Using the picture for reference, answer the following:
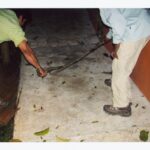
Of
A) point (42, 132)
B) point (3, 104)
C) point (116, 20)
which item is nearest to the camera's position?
point (116, 20)

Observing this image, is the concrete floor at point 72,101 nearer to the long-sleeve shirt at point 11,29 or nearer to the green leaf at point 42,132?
the green leaf at point 42,132

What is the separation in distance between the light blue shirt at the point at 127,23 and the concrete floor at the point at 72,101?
3.82 feet

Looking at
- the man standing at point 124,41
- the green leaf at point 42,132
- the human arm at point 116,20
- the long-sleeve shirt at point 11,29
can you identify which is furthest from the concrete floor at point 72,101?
the human arm at point 116,20

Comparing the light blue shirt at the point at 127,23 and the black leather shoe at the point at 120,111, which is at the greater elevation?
the light blue shirt at the point at 127,23

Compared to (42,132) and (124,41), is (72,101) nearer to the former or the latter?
(42,132)

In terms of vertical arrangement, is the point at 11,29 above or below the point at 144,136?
above

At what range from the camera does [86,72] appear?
19.9 ft

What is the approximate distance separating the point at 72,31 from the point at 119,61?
4197 millimetres

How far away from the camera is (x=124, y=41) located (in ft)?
13.5

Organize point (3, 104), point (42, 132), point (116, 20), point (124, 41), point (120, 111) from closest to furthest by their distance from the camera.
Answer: point (116, 20) → point (124, 41) → point (42, 132) → point (120, 111) → point (3, 104)

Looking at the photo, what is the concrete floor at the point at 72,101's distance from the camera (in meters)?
4.32

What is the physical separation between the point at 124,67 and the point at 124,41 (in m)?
0.36

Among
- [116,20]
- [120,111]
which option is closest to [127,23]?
[116,20]

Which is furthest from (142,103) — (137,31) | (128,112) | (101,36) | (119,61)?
(101,36)
